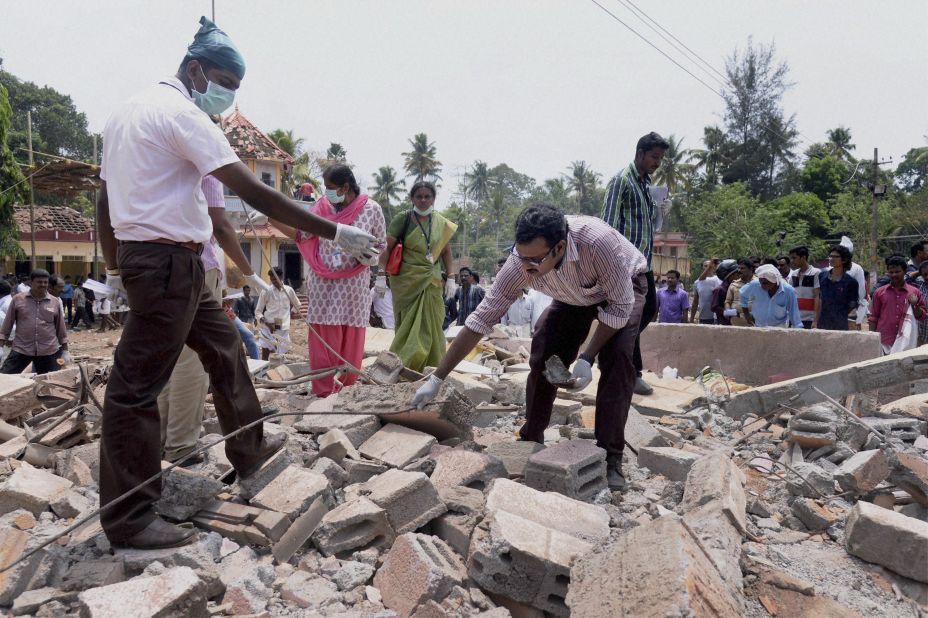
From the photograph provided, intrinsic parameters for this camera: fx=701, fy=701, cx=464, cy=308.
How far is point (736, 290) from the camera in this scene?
8.98 metres

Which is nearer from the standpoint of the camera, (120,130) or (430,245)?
(120,130)

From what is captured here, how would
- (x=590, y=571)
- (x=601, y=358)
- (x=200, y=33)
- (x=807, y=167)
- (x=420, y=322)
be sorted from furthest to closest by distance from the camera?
(x=807, y=167), (x=420, y=322), (x=601, y=358), (x=200, y=33), (x=590, y=571)

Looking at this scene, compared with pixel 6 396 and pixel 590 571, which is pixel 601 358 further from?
pixel 6 396

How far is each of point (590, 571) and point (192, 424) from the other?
217 centimetres

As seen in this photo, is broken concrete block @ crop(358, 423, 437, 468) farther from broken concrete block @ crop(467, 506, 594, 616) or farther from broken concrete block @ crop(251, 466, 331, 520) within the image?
broken concrete block @ crop(467, 506, 594, 616)

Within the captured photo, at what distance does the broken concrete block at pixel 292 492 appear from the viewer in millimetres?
2717

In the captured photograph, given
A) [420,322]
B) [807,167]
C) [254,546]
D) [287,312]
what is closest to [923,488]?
[254,546]

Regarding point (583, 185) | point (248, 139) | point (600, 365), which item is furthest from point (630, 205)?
point (583, 185)

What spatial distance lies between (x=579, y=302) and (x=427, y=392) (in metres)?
0.89

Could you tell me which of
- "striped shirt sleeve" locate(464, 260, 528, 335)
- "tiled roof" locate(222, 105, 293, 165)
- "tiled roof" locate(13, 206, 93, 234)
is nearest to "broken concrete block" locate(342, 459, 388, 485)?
"striped shirt sleeve" locate(464, 260, 528, 335)

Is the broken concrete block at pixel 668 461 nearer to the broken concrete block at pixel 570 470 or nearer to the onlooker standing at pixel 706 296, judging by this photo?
the broken concrete block at pixel 570 470

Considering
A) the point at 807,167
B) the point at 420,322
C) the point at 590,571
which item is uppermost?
the point at 807,167

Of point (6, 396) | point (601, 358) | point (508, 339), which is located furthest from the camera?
point (508, 339)

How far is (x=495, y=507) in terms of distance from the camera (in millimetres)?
2627
